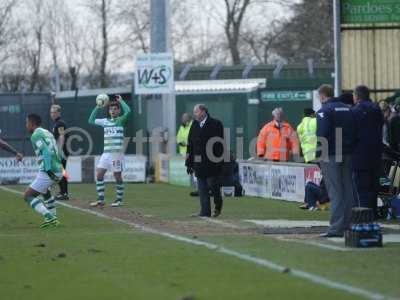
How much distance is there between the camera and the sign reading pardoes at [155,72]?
100 ft

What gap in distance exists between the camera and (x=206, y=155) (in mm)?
18703

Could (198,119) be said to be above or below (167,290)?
above

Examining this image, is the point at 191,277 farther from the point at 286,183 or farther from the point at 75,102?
the point at 75,102

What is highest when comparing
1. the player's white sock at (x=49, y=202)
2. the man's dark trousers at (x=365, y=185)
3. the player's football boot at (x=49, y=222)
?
the man's dark trousers at (x=365, y=185)

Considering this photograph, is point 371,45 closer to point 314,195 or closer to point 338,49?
point 338,49

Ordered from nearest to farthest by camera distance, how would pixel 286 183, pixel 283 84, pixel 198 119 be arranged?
pixel 198 119 < pixel 286 183 < pixel 283 84

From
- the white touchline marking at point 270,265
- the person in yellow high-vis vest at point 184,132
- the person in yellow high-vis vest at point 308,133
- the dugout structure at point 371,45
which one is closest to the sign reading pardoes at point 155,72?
the person in yellow high-vis vest at point 184,132

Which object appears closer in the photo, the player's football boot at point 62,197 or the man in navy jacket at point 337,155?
the man in navy jacket at point 337,155

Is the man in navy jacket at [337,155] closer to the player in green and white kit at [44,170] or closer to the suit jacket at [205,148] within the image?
the suit jacket at [205,148]

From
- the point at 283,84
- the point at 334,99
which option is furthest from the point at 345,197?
the point at 283,84

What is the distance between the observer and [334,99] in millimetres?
15312

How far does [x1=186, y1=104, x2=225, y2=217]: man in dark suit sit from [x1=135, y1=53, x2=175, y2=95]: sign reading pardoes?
459 inches

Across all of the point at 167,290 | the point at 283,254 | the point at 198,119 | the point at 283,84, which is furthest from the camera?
the point at 283,84

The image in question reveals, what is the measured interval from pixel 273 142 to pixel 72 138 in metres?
12.8
